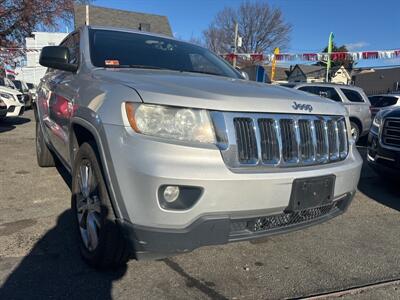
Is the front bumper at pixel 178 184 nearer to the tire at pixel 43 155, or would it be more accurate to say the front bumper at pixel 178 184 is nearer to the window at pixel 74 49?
the window at pixel 74 49

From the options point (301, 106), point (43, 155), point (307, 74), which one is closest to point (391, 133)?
point (301, 106)

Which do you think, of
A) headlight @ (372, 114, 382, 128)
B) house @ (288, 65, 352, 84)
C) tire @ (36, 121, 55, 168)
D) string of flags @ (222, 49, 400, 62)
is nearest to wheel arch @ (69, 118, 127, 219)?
tire @ (36, 121, 55, 168)

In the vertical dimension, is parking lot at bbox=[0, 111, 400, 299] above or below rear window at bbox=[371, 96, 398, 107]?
below

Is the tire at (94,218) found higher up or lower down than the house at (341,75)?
lower down

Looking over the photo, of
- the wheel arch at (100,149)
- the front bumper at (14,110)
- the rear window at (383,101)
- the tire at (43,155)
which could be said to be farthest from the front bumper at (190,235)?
the rear window at (383,101)

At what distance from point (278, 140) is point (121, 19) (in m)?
34.2

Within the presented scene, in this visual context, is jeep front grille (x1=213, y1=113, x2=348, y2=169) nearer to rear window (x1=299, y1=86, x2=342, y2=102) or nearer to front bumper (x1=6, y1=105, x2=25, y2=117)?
rear window (x1=299, y1=86, x2=342, y2=102)

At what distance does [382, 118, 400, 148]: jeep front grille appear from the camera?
17.2 ft

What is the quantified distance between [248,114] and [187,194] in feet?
2.05

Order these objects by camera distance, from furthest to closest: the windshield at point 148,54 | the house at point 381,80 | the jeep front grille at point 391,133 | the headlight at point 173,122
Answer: the house at point 381,80 → the jeep front grille at point 391,133 → the windshield at point 148,54 → the headlight at point 173,122

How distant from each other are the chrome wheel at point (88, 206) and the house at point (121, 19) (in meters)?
30.8

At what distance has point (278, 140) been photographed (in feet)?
8.71

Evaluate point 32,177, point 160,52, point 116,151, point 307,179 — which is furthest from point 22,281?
point 32,177

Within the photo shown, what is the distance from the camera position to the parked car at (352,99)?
472 inches
